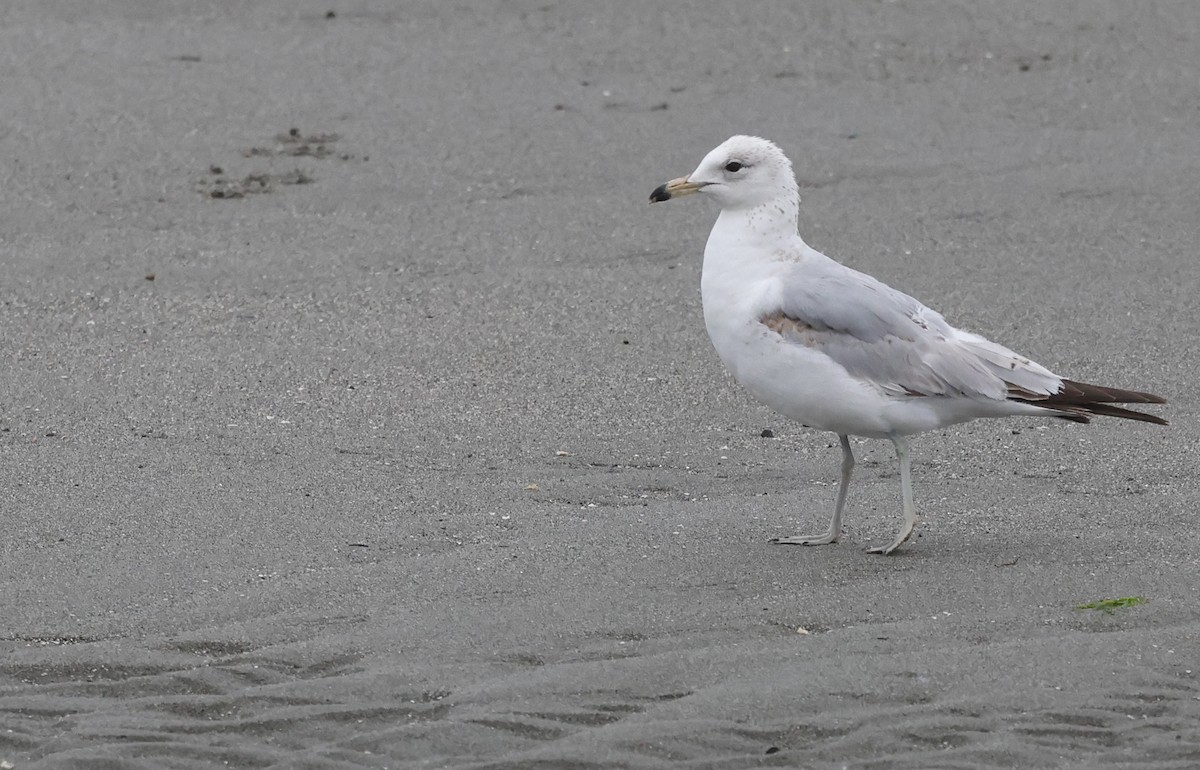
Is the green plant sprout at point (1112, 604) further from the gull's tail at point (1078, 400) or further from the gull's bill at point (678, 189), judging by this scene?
the gull's bill at point (678, 189)

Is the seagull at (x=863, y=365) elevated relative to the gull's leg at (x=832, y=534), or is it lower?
elevated

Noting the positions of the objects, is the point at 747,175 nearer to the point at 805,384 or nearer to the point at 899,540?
the point at 805,384

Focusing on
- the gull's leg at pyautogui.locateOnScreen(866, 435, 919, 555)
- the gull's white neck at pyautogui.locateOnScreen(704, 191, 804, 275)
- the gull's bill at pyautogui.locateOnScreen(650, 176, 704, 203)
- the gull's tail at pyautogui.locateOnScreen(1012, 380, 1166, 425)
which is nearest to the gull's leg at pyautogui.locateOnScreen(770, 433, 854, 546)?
the gull's leg at pyautogui.locateOnScreen(866, 435, 919, 555)

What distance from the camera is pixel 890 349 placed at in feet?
16.1

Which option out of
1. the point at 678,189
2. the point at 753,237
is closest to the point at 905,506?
the point at 753,237

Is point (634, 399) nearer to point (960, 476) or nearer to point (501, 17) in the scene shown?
point (960, 476)

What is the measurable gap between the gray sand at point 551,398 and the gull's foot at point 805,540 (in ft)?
0.35

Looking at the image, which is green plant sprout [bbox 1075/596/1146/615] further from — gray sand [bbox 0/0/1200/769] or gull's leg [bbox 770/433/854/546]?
gull's leg [bbox 770/433/854/546]

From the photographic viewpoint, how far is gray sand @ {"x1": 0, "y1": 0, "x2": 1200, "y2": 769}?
3793 millimetres

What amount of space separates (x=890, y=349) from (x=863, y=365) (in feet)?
0.33

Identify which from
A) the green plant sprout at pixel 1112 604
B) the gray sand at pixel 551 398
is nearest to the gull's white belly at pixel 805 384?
the gray sand at pixel 551 398

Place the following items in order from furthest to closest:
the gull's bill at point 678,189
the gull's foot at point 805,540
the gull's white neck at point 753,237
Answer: the gull's bill at point 678,189 → the gull's white neck at point 753,237 → the gull's foot at point 805,540

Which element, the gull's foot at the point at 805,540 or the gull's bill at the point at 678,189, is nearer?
the gull's foot at the point at 805,540

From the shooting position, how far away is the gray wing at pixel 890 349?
192 inches
